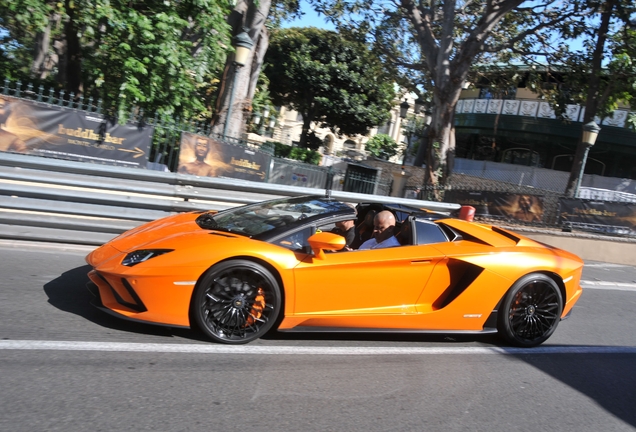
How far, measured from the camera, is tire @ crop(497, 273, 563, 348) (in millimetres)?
5391

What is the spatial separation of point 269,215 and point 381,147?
157ft

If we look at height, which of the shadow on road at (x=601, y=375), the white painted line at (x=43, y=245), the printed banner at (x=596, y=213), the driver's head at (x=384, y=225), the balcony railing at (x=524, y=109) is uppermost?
the balcony railing at (x=524, y=109)

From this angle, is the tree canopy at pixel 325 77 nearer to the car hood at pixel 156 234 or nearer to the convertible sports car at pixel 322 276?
the convertible sports car at pixel 322 276

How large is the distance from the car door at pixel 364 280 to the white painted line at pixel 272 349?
13.4 inches

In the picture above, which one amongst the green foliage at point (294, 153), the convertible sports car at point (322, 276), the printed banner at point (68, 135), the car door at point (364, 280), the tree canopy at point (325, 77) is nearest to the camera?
the convertible sports car at point (322, 276)

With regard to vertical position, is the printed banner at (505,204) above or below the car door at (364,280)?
above

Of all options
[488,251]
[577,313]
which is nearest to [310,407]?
[488,251]

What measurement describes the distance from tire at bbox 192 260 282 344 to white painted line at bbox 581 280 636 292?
6886mm

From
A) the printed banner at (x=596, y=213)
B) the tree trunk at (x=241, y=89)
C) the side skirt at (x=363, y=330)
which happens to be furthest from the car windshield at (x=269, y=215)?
the printed banner at (x=596, y=213)

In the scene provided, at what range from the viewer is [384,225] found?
5449 mm

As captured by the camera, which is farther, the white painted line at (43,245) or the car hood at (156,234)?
the white painted line at (43,245)

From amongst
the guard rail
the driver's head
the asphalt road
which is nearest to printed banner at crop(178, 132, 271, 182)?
the guard rail

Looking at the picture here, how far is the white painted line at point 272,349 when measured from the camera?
3961 millimetres

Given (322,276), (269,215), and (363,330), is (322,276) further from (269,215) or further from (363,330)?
(269,215)
